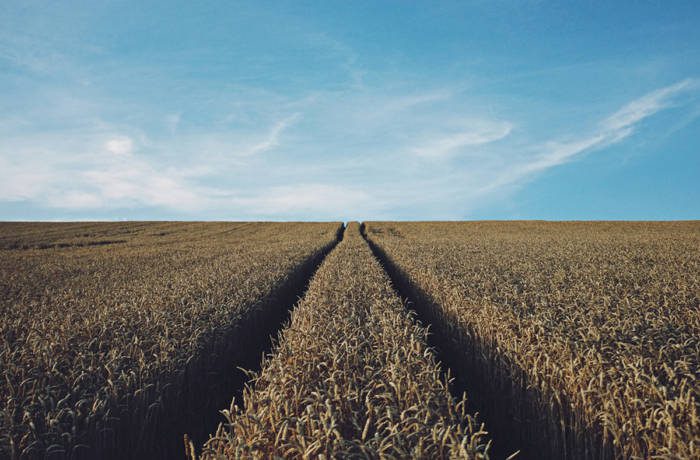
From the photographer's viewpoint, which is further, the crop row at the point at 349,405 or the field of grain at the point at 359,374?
the field of grain at the point at 359,374

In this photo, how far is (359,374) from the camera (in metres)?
4.01

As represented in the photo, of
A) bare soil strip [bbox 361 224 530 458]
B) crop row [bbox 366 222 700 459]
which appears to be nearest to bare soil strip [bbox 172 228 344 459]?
bare soil strip [bbox 361 224 530 458]

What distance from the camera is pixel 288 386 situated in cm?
373

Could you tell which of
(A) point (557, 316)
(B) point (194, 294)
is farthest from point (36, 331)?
(A) point (557, 316)

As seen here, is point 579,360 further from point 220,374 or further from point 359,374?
point 220,374

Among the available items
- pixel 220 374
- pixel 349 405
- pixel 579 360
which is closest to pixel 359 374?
pixel 349 405

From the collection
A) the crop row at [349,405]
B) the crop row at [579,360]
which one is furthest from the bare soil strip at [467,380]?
the crop row at [349,405]

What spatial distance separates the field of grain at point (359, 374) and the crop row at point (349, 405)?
0.02m

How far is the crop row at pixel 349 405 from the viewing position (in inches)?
105

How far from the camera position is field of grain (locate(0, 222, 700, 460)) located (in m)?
3.10

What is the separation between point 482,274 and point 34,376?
10344 millimetres

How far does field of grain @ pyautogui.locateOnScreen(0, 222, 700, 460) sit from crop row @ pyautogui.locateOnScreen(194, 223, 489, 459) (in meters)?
0.02

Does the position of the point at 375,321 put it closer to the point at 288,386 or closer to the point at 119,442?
the point at 288,386

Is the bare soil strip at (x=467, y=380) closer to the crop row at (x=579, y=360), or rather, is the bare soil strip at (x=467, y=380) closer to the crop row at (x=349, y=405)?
the crop row at (x=579, y=360)
